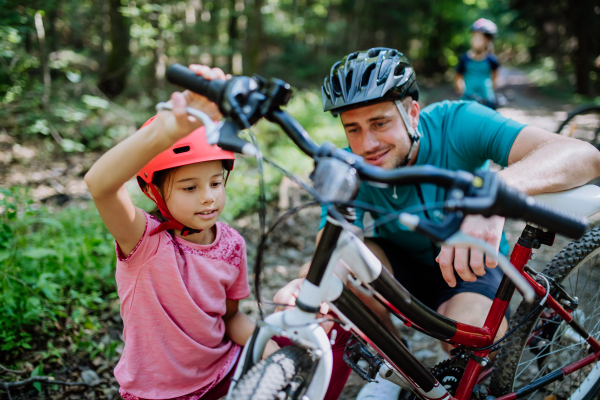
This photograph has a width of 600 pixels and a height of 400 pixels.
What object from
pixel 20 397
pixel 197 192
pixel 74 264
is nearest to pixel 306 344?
pixel 197 192

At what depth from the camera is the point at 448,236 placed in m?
0.98

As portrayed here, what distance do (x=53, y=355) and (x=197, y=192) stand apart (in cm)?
183

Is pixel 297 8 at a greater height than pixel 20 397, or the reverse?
pixel 297 8

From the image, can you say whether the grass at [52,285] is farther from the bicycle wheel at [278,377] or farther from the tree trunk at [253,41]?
the tree trunk at [253,41]

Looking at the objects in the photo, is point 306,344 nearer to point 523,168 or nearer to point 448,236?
point 448,236

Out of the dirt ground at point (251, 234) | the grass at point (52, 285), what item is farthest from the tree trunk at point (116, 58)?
the grass at point (52, 285)

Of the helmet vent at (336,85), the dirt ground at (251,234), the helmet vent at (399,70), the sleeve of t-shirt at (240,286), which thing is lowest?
the dirt ground at (251,234)

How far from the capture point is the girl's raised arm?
1.33 meters

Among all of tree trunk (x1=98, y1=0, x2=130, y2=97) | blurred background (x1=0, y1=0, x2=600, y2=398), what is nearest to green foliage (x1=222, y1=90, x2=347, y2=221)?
blurred background (x1=0, y1=0, x2=600, y2=398)

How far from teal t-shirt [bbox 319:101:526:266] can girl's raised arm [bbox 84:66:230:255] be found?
1.23m

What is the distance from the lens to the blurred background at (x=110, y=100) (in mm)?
2762

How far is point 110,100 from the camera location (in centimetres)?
996

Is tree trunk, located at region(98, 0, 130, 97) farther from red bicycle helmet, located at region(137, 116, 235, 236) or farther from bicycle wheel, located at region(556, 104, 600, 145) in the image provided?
bicycle wheel, located at region(556, 104, 600, 145)

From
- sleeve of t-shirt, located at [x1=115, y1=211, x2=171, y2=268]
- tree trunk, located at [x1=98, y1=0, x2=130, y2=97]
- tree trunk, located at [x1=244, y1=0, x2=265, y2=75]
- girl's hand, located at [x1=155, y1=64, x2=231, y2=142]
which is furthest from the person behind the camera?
tree trunk, located at [x1=244, y1=0, x2=265, y2=75]
